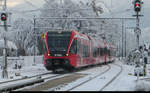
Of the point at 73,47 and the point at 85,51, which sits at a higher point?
the point at 73,47

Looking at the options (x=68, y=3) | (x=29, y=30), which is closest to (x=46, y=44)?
(x=68, y=3)

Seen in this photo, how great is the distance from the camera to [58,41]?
25875 mm

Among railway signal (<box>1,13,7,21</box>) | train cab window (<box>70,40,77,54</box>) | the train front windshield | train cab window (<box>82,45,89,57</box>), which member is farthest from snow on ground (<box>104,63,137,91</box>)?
train cab window (<box>82,45,89,57</box>)

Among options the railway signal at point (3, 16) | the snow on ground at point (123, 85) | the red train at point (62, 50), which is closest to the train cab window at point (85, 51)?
the red train at point (62, 50)

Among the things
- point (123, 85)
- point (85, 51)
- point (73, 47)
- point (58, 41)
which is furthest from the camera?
point (85, 51)

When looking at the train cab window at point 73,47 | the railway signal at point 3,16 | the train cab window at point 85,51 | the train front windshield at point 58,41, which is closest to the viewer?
the railway signal at point 3,16

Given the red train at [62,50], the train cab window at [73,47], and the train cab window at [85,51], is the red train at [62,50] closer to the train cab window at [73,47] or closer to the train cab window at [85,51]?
the train cab window at [73,47]

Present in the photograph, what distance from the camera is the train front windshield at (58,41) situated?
25.5 meters

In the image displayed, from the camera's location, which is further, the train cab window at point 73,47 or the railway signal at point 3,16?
the train cab window at point 73,47

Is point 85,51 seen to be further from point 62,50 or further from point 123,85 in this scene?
point 123,85

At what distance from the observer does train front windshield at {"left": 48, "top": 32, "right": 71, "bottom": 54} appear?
25531 millimetres

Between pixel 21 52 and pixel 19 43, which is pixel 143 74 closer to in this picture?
pixel 21 52

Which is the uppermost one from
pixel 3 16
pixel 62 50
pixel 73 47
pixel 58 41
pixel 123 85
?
pixel 3 16

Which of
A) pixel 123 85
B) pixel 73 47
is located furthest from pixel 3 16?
pixel 123 85
